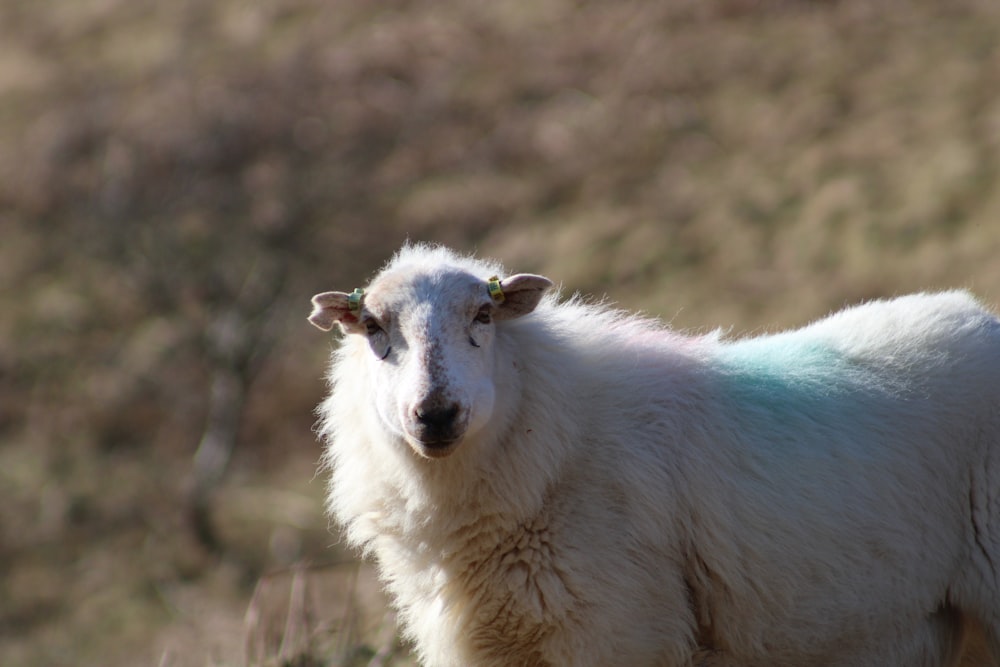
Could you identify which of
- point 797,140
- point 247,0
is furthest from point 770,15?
point 247,0

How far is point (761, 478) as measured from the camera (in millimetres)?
4746

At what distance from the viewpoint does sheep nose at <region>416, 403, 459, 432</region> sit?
434 cm

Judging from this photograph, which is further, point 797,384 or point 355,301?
point 797,384

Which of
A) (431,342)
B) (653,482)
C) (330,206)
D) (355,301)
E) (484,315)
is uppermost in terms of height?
(330,206)

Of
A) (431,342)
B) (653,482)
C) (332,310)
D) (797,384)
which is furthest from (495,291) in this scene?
(797,384)

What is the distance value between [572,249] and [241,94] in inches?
302

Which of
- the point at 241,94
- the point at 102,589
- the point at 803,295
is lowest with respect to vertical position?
the point at 102,589

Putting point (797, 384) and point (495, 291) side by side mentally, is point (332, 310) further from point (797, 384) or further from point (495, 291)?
point (797, 384)

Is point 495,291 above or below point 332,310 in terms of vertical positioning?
below

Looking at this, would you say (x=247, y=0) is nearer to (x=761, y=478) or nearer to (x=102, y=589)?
(x=102, y=589)

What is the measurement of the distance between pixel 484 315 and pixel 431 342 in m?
0.33

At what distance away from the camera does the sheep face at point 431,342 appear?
438cm

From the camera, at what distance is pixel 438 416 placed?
4.35m

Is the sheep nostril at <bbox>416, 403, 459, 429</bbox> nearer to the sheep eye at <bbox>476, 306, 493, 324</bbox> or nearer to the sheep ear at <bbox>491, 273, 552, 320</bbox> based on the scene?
the sheep eye at <bbox>476, 306, 493, 324</bbox>
